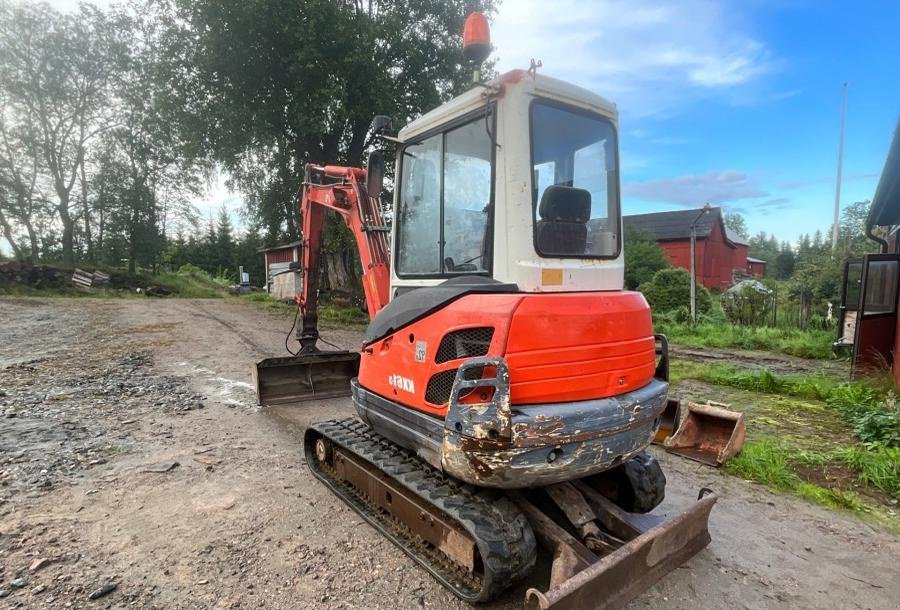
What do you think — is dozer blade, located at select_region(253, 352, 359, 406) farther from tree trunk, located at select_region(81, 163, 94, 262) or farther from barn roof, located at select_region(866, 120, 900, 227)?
tree trunk, located at select_region(81, 163, 94, 262)

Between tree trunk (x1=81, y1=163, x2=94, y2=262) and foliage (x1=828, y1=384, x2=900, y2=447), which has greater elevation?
tree trunk (x1=81, y1=163, x2=94, y2=262)

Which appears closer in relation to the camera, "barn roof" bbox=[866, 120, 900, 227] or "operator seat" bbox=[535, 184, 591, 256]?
"operator seat" bbox=[535, 184, 591, 256]

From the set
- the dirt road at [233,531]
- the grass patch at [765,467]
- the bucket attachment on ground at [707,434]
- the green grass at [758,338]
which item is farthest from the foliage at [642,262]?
the dirt road at [233,531]

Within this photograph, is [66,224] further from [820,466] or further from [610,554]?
[820,466]

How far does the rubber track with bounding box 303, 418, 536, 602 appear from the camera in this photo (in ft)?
8.04

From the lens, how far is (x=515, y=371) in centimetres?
254

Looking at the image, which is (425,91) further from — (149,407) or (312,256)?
(149,407)

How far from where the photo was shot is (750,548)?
3184mm

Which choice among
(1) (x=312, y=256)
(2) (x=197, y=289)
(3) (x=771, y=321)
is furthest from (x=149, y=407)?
(2) (x=197, y=289)

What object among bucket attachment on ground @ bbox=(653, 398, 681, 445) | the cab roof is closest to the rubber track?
the cab roof

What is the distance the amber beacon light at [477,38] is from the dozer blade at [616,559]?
2.63 meters

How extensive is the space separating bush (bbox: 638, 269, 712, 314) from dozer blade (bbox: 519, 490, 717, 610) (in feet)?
52.5

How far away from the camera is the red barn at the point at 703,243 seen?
34094 millimetres

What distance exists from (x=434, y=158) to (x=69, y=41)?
96.8 ft
